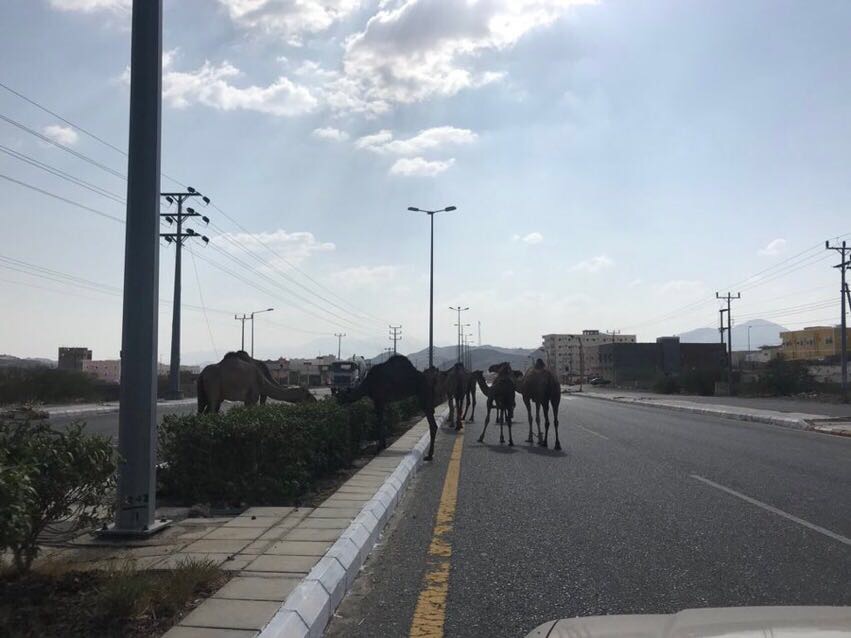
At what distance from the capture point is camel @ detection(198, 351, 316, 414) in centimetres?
1274

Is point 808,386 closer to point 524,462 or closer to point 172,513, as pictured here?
point 524,462

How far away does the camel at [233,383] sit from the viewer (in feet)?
41.8

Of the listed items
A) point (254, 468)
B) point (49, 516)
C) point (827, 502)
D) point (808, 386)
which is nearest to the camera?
point (49, 516)

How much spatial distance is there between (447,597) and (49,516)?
276cm

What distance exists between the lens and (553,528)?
7.62 m

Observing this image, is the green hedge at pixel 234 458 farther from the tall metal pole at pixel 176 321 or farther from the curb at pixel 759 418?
the tall metal pole at pixel 176 321

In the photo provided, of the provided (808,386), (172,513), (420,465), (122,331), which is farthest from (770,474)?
(808,386)

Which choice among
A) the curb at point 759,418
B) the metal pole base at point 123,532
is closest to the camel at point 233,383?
the metal pole base at point 123,532

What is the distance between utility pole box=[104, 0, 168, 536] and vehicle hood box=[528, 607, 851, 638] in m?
4.46

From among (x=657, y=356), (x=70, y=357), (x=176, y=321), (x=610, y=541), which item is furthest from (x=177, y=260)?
(x=657, y=356)

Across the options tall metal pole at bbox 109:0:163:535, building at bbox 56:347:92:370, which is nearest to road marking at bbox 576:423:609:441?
tall metal pole at bbox 109:0:163:535

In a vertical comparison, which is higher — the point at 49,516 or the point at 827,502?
the point at 49,516

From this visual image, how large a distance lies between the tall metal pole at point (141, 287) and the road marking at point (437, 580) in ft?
8.01

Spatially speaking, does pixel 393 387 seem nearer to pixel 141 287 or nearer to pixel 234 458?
pixel 234 458
